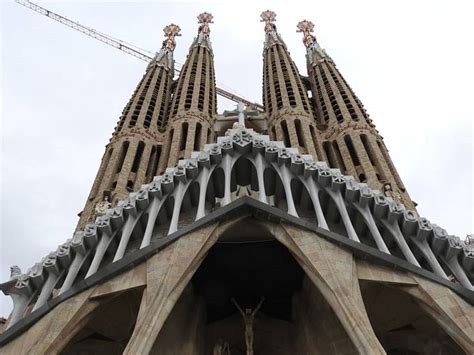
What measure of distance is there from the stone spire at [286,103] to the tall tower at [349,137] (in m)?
0.81

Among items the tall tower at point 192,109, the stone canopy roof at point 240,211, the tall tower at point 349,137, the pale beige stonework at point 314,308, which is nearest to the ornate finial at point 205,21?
the tall tower at point 192,109

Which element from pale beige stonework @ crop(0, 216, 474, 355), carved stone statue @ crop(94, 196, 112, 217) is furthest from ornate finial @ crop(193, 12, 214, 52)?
pale beige stonework @ crop(0, 216, 474, 355)

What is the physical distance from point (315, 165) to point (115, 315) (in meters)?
6.56

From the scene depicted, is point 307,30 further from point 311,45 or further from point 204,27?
point 204,27

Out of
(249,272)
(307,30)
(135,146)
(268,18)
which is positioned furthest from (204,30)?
(249,272)

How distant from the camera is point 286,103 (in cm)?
2934

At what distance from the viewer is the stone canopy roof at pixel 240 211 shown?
13.5 meters

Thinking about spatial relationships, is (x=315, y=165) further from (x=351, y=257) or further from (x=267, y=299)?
(x=267, y=299)

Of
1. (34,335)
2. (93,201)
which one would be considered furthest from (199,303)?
(93,201)

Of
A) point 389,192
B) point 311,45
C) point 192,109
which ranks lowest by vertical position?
point 389,192

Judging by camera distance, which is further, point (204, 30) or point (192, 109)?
point (204, 30)

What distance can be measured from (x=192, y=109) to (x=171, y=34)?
15.9 metres

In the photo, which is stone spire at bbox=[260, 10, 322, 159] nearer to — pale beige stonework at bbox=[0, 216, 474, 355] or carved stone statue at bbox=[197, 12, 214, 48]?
carved stone statue at bbox=[197, 12, 214, 48]

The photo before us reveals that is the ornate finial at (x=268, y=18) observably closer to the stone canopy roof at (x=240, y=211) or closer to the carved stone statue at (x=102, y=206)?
the carved stone statue at (x=102, y=206)
